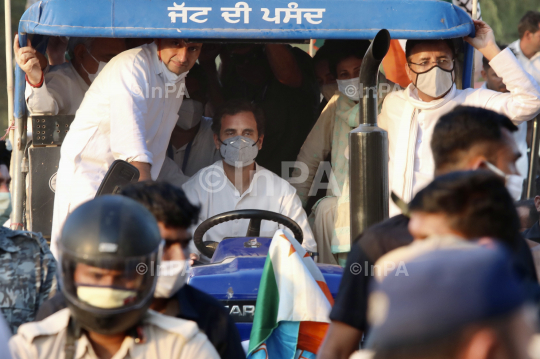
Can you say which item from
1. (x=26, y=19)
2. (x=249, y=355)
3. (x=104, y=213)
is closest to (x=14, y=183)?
(x=26, y=19)

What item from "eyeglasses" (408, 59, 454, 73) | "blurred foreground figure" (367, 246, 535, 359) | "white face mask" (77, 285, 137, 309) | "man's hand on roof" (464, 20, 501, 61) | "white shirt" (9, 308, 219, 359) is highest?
"man's hand on roof" (464, 20, 501, 61)

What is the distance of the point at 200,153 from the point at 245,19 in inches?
43.4

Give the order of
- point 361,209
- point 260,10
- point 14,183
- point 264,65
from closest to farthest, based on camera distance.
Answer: point 361,209 → point 260,10 → point 14,183 → point 264,65

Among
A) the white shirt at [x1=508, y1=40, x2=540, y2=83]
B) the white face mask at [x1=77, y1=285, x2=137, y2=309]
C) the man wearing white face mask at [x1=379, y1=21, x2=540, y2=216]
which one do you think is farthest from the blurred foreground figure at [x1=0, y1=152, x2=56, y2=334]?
the white shirt at [x1=508, y1=40, x2=540, y2=83]

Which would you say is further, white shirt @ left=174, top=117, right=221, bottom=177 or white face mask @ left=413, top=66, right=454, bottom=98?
white shirt @ left=174, top=117, right=221, bottom=177

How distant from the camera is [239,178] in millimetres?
3924

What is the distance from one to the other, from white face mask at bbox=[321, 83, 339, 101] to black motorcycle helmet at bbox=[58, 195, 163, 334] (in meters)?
2.86

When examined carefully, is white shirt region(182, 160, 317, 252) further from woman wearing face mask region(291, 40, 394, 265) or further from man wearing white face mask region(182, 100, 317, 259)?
woman wearing face mask region(291, 40, 394, 265)

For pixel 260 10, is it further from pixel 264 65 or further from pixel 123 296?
pixel 123 296

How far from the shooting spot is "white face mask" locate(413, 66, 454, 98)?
3.64 metres

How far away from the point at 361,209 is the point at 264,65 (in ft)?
7.27

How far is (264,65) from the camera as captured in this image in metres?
4.49

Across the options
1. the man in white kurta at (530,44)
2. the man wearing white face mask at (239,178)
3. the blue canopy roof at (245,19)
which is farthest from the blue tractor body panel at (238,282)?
the man in white kurta at (530,44)

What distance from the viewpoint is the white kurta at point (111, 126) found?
3.57 meters
